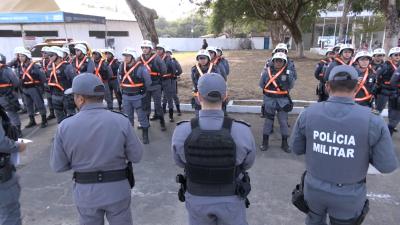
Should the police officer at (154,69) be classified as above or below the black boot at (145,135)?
above

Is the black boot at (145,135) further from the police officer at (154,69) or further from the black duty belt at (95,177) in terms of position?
the black duty belt at (95,177)

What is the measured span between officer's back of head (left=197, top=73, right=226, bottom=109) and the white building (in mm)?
15420

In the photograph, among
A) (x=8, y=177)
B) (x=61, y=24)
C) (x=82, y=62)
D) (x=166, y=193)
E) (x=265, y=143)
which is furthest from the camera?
(x=61, y=24)

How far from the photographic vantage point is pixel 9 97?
7.60m

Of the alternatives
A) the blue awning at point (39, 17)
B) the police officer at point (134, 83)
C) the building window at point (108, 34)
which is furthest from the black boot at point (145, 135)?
the building window at point (108, 34)

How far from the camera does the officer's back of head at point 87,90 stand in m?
2.87

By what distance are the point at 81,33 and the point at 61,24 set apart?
1.70 metres

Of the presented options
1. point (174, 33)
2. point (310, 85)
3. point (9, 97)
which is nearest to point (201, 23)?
point (174, 33)

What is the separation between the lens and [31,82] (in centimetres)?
848

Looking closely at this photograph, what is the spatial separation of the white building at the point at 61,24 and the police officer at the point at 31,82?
826 cm

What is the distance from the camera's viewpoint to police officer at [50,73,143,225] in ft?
9.25

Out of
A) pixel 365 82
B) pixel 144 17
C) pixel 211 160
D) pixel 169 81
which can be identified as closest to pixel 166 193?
pixel 211 160

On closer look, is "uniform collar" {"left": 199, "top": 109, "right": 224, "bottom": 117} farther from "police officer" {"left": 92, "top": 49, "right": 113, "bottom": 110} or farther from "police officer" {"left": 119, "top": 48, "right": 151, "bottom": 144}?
"police officer" {"left": 92, "top": 49, "right": 113, "bottom": 110}

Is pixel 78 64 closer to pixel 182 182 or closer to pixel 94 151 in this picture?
pixel 94 151
